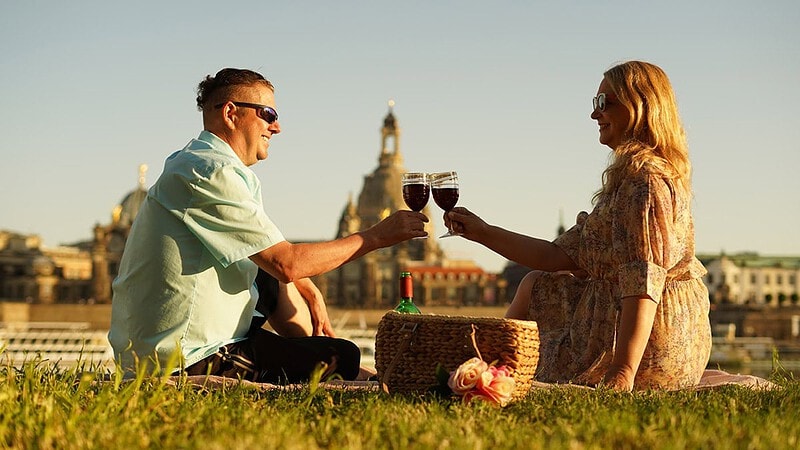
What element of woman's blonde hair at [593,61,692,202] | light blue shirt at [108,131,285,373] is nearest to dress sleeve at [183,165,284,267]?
light blue shirt at [108,131,285,373]

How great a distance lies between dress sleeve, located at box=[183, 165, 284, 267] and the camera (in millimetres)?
3551

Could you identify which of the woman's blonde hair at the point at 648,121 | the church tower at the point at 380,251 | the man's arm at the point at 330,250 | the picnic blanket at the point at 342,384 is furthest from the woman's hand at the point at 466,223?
the church tower at the point at 380,251

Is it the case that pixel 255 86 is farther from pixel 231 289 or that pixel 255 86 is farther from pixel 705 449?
pixel 705 449

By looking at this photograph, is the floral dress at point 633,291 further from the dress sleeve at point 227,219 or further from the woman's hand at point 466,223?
the dress sleeve at point 227,219

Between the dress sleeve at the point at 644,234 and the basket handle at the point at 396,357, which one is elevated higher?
the dress sleeve at the point at 644,234

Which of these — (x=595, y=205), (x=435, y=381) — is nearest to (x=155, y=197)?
(x=435, y=381)

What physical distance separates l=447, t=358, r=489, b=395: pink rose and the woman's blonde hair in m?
1.10

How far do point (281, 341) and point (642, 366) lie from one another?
1269mm

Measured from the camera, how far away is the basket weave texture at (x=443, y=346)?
323 cm

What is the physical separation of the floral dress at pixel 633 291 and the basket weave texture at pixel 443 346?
598mm

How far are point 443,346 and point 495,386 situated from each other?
31 cm

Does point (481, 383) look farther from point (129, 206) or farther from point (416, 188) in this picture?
point (129, 206)

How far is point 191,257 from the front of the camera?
368 centimetres

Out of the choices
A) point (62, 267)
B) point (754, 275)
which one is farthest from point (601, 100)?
point (754, 275)
